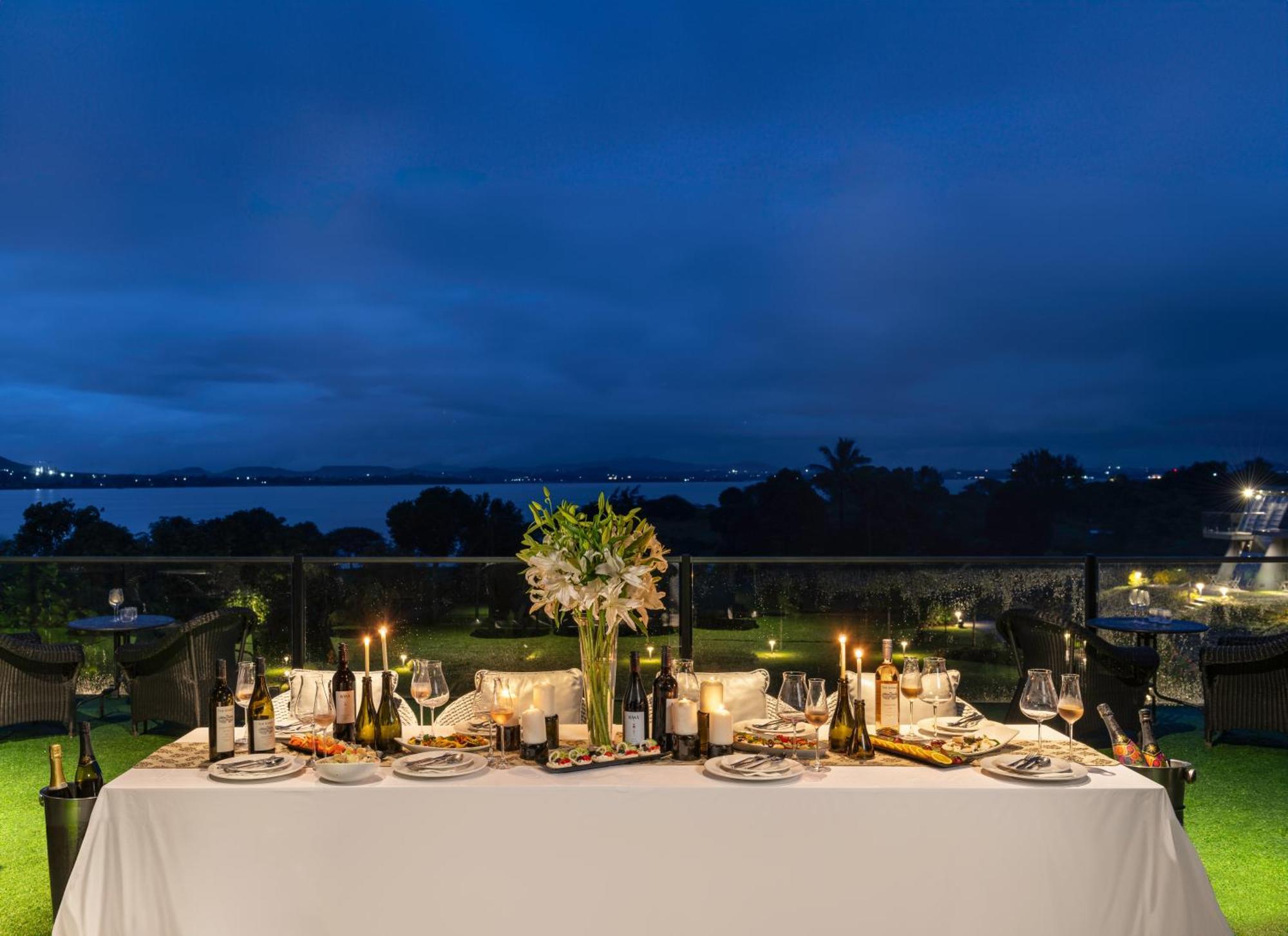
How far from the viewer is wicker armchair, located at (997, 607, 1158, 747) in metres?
5.20

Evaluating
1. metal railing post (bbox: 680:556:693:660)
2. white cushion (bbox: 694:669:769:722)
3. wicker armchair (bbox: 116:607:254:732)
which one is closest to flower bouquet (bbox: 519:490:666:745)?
white cushion (bbox: 694:669:769:722)

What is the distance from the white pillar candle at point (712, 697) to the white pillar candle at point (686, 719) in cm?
7

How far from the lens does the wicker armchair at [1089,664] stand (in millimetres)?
5203

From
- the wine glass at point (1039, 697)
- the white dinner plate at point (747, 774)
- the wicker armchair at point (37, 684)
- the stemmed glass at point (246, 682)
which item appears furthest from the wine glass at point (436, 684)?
the wicker armchair at point (37, 684)

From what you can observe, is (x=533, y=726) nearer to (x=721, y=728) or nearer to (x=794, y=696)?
(x=721, y=728)

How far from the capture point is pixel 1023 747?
2.87m

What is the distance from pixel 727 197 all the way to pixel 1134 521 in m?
10.0

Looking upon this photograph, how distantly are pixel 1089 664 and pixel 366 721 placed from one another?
399cm

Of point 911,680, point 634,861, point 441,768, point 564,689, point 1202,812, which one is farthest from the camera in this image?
point 1202,812

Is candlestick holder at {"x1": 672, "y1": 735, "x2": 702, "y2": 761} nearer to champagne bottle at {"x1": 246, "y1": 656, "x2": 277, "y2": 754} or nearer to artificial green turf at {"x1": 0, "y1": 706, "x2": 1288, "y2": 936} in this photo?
champagne bottle at {"x1": 246, "y1": 656, "x2": 277, "y2": 754}

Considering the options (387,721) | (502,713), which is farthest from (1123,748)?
(387,721)

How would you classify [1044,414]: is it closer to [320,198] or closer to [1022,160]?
[1022,160]

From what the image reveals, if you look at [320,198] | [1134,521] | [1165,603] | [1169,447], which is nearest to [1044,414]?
[1169,447]

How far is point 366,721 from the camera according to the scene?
2.91 meters
